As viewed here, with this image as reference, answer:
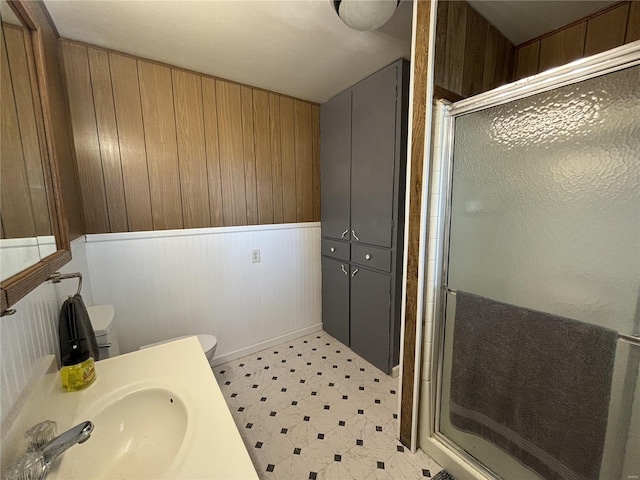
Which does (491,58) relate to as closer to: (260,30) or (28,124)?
(260,30)

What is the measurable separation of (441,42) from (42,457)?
1.86m

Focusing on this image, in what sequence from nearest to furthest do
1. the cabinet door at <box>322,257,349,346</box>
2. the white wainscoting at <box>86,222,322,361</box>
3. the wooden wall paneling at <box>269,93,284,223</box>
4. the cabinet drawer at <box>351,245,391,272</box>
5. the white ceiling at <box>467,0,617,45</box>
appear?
the white ceiling at <box>467,0,617,45</box> < the white wainscoting at <box>86,222,322,361</box> < the cabinet drawer at <box>351,245,391,272</box> < the wooden wall paneling at <box>269,93,284,223</box> < the cabinet door at <box>322,257,349,346</box>

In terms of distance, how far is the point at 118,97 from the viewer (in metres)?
1.59

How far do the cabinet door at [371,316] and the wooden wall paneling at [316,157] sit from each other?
28.9 inches

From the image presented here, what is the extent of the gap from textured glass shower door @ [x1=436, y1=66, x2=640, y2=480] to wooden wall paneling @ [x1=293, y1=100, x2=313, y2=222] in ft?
4.86

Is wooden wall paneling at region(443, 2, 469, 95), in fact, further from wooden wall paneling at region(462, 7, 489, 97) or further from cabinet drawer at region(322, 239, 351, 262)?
cabinet drawer at region(322, 239, 351, 262)

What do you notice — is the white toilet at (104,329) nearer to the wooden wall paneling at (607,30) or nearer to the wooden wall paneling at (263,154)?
the wooden wall paneling at (263,154)

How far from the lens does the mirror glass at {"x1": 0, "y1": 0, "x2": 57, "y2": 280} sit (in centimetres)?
62

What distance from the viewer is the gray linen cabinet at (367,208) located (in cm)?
173

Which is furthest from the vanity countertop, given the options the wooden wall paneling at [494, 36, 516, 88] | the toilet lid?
the wooden wall paneling at [494, 36, 516, 88]

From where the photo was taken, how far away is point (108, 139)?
5.19ft

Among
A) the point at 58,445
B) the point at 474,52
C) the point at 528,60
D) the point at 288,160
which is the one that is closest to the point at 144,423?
the point at 58,445

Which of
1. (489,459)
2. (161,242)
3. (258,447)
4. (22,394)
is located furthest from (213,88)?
(489,459)

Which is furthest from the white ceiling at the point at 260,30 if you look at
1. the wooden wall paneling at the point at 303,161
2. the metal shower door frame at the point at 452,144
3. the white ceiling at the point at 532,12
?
the metal shower door frame at the point at 452,144
